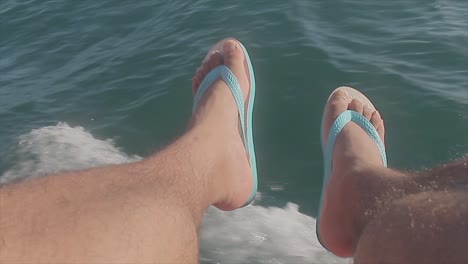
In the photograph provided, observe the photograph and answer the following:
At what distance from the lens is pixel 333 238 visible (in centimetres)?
225

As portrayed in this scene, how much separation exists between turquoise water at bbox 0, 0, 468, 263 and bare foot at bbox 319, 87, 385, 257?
0.92 ft

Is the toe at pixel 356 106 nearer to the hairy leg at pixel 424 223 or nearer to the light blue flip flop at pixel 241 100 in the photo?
the light blue flip flop at pixel 241 100

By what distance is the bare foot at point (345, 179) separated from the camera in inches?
85.1

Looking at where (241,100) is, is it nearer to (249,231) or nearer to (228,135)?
(228,135)

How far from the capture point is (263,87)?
360 cm

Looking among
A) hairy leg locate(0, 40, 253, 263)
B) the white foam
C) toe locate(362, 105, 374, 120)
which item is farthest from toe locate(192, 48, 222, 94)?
hairy leg locate(0, 40, 253, 263)

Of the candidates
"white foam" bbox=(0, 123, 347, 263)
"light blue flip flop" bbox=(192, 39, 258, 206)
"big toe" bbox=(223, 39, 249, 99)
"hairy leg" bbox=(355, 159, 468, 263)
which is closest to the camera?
"hairy leg" bbox=(355, 159, 468, 263)

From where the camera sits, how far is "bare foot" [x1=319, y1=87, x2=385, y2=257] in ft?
Result: 7.09

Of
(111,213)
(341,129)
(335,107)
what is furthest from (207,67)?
(111,213)

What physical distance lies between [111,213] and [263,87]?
225 cm

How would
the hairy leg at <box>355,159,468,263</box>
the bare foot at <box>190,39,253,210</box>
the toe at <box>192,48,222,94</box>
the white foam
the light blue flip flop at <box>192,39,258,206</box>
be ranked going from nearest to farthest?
the hairy leg at <box>355,159,468,263</box>
the bare foot at <box>190,39,253,210</box>
the white foam
the light blue flip flop at <box>192,39,258,206</box>
the toe at <box>192,48,222,94</box>

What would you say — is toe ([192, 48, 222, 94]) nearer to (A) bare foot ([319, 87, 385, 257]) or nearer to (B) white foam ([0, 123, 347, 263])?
(B) white foam ([0, 123, 347, 263])

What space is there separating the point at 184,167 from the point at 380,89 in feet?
6.13

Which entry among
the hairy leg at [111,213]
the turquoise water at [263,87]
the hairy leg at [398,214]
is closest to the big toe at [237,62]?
the turquoise water at [263,87]
